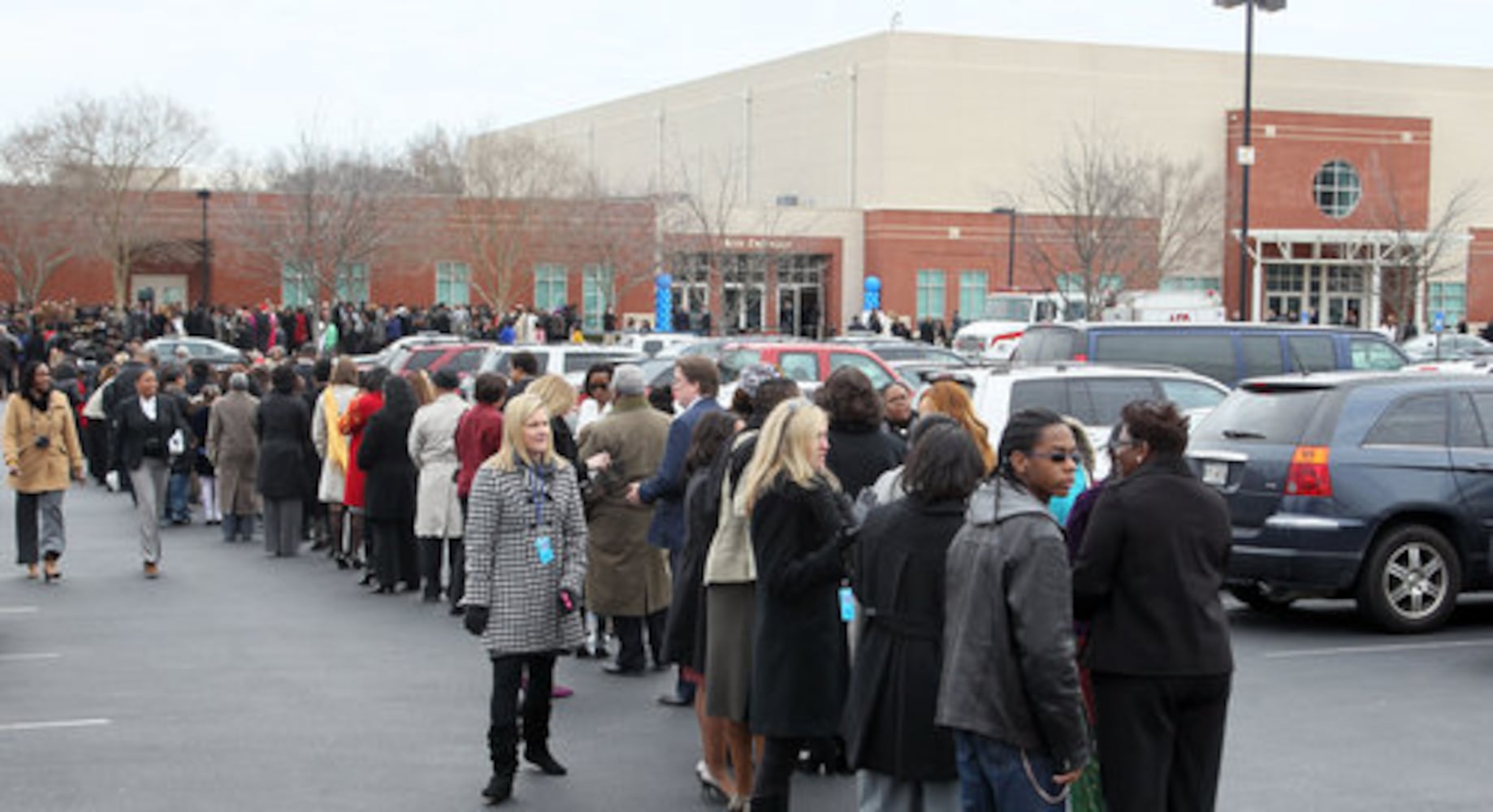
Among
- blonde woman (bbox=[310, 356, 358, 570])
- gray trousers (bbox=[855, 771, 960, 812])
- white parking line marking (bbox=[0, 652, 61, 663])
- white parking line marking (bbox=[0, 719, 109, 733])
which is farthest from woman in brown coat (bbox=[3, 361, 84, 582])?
gray trousers (bbox=[855, 771, 960, 812])

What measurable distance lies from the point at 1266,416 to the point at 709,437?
18.0 ft

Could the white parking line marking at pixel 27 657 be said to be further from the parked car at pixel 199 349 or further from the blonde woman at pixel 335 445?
the parked car at pixel 199 349

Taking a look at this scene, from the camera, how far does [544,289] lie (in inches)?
2452

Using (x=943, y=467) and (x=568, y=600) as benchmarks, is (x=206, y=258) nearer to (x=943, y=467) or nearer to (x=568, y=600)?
(x=568, y=600)

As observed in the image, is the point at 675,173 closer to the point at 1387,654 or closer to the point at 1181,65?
the point at 1181,65

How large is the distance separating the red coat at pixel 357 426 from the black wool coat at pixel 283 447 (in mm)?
1837

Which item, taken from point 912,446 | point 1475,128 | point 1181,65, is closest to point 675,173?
point 1181,65

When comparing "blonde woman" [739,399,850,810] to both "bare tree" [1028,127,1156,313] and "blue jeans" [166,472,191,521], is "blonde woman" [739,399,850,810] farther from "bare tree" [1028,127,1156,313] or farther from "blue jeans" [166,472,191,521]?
"bare tree" [1028,127,1156,313]

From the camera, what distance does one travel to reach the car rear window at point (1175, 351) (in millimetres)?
20266

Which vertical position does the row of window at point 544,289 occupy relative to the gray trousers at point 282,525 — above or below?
above

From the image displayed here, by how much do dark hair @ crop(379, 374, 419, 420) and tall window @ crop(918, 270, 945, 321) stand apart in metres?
51.9

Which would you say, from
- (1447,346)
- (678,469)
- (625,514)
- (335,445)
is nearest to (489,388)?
(625,514)

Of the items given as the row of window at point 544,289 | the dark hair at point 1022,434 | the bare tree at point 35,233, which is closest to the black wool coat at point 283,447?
→ the dark hair at point 1022,434

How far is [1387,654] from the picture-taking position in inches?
448
